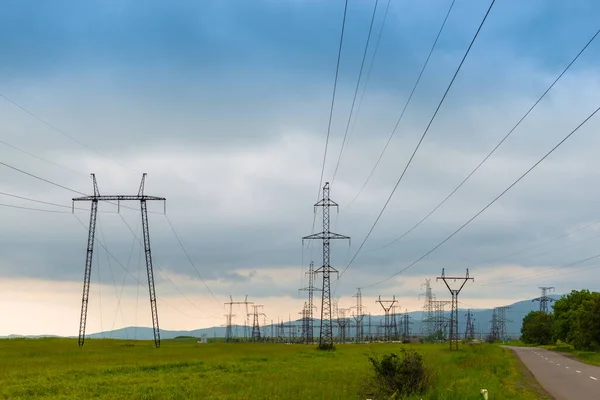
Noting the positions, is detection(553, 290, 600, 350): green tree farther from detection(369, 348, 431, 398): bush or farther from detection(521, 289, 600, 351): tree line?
detection(369, 348, 431, 398): bush

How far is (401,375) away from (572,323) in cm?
9632

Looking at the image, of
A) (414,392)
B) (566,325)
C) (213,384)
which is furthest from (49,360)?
(566,325)

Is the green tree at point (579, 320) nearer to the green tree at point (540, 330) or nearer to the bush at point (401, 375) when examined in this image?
the green tree at point (540, 330)

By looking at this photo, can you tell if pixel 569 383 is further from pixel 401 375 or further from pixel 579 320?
pixel 579 320

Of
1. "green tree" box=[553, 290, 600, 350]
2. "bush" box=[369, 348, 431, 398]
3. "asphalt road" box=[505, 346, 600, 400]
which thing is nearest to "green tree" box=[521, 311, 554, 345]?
"green tree" box=[553, 290, 600, 350]

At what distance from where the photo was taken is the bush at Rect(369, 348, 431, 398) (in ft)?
114

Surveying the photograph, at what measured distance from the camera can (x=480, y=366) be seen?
194 feet

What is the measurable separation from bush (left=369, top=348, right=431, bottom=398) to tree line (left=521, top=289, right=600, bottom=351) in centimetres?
6721

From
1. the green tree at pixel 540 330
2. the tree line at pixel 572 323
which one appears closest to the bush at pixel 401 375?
the tree line at pixel 572 323

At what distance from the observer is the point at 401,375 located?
35.4m

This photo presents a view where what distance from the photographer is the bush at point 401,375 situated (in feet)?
114

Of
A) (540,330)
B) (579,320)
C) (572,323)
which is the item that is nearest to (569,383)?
(579,320)

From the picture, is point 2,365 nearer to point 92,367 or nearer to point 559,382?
point 92,367

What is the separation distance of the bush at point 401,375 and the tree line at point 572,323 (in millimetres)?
67214
